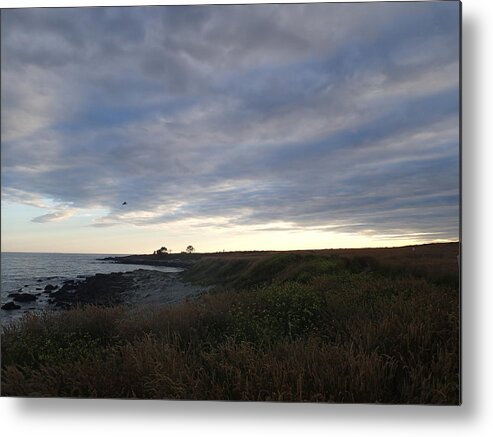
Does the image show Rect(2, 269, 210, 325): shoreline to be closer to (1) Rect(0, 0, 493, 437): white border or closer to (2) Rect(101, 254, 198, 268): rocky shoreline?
(2) Rect(101, 254, 198, 268): rocky shoreline

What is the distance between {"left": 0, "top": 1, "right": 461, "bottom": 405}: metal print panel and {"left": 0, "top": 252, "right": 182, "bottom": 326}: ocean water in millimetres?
11

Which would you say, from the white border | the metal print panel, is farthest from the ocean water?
the white border

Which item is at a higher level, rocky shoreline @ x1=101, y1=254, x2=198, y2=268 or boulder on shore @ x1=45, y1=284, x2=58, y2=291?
rocky shoreline @ x1=101, y1=254, x2=198, y2=268

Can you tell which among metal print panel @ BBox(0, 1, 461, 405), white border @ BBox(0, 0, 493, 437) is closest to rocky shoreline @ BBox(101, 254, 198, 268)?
metal print panel @ BBox(0, 1, 461, 405)

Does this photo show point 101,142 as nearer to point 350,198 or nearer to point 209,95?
point 209,95

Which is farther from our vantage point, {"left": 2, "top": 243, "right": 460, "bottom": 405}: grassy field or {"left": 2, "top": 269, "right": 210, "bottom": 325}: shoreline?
{"left": 2, "top": 269, "right": 210, "bottom": 325}: shoreline

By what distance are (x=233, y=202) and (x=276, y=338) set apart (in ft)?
2.43

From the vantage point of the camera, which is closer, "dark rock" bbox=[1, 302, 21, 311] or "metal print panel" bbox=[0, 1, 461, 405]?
"metal print panel" bbox=[0, 1, 461, 405]

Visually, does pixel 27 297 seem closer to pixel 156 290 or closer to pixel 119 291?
pixel 119 291

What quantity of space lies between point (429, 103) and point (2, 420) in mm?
2822

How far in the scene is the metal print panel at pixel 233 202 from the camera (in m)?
2.82

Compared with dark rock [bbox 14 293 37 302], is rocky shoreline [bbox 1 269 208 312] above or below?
above

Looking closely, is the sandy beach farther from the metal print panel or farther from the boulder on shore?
the boulder on shore

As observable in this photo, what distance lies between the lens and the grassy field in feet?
9.19
